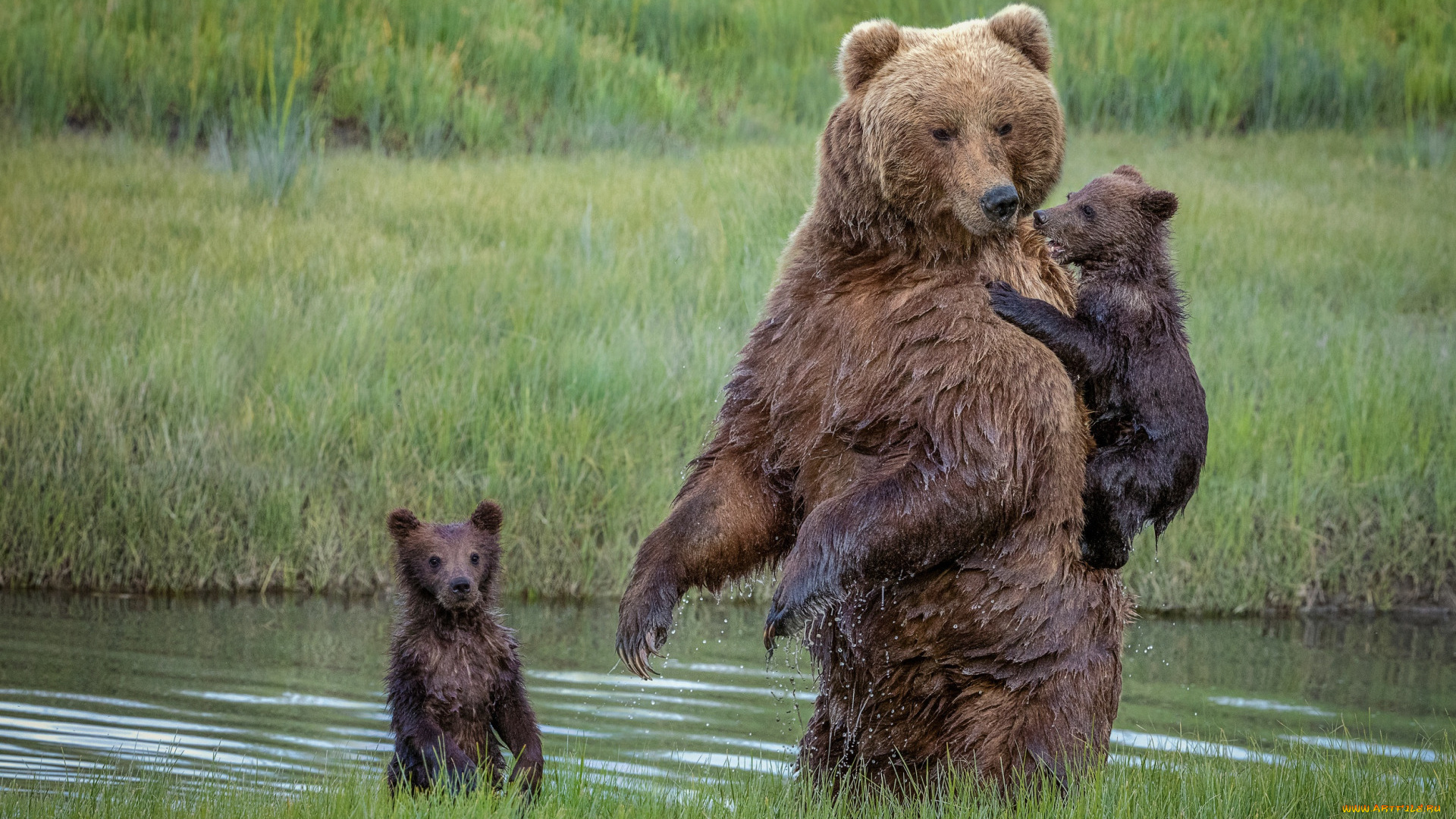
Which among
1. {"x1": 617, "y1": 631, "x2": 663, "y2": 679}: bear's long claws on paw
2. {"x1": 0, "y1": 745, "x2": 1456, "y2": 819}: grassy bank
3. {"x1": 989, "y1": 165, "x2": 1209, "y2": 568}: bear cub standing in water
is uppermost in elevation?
{"x1": 989, "y1": 165, "x2": 1209, "y2": 568}: bear cub standing in water

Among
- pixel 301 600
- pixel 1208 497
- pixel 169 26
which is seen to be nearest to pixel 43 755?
pixel 301 600

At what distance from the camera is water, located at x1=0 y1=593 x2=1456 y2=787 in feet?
15.2

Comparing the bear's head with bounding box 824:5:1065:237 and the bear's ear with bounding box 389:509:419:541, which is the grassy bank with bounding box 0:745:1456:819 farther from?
the bear's head with bounding box 824:5:1065:237

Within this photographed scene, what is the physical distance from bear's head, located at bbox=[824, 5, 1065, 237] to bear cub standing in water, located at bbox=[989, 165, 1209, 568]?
0.14 m

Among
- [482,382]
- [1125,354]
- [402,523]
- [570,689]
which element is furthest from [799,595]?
[482,382]

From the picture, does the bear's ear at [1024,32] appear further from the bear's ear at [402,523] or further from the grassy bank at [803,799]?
the bear's ear at [402,523]

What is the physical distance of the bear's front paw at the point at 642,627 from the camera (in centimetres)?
369

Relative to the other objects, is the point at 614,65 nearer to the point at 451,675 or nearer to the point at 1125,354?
the point at 451,675

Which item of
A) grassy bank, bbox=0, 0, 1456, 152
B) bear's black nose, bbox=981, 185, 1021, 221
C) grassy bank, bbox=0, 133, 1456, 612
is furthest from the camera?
grassy bank, bbox=0, 0, 1456, 152

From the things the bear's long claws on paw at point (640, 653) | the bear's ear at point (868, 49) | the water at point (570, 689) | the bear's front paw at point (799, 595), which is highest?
the bear's ear at point (868, 49)

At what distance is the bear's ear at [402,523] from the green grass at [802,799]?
2.15 feet

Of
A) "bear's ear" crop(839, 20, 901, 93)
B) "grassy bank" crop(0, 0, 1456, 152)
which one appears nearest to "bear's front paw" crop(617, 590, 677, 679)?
"bear's ear" crop(839, 20, 901, 93)

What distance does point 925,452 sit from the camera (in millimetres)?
3324

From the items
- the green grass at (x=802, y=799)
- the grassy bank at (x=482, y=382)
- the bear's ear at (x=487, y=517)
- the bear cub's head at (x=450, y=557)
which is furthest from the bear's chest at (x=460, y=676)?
the grassy bank at (x=482, y=382)
